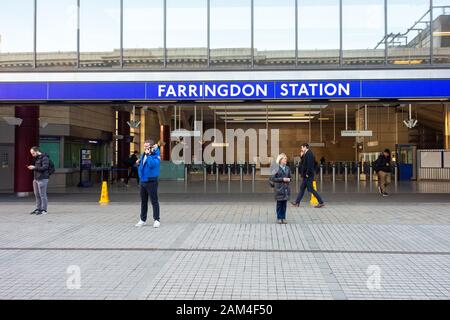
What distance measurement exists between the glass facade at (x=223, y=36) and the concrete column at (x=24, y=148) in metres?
2.53

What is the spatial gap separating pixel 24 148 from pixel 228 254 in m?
11.7

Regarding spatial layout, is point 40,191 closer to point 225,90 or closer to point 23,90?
point 23,90

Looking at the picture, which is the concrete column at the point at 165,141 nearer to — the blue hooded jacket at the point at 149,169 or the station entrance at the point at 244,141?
the station entrance at the point at 244,141

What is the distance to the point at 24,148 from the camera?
632 inches

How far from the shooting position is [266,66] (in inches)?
536

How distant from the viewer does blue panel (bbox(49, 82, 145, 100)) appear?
13328 millimetres

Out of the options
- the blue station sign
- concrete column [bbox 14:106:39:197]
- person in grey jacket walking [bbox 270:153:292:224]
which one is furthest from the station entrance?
person in grey jacket walking [bbox 270:153:292:224]

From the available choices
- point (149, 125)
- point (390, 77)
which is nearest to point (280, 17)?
point (390, 77)

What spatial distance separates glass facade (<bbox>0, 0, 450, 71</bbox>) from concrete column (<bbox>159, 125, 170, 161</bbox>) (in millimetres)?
13862

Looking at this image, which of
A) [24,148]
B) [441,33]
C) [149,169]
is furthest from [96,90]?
[441,33]

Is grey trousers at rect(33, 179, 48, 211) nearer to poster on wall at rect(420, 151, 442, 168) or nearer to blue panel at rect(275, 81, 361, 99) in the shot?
blue panel at rect(275, 81, 361, 99)
